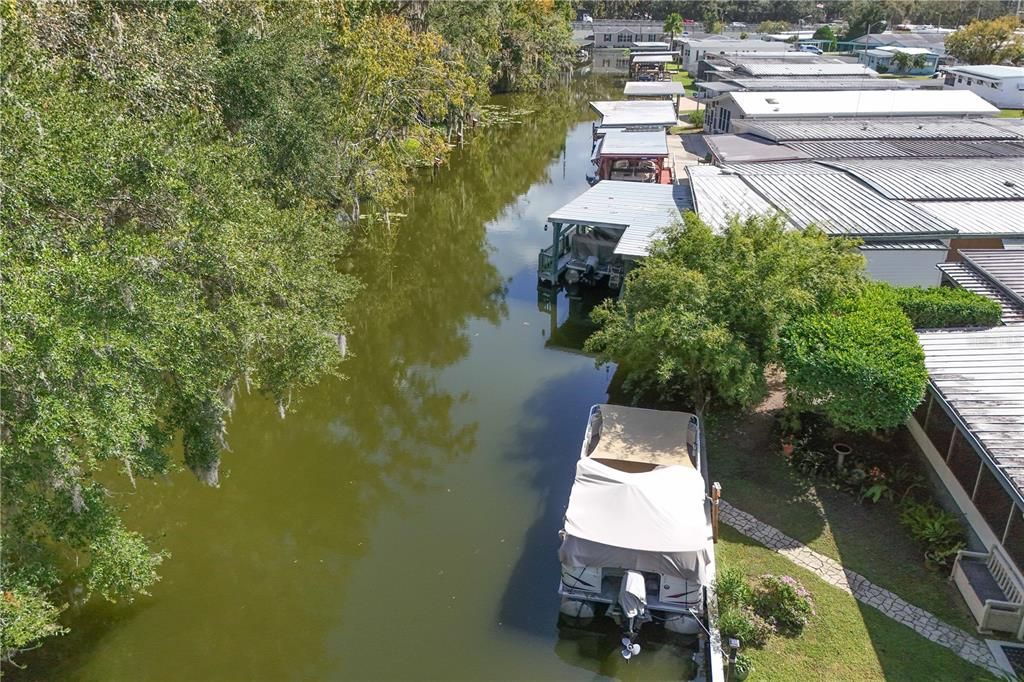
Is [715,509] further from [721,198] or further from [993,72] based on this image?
[993,72]

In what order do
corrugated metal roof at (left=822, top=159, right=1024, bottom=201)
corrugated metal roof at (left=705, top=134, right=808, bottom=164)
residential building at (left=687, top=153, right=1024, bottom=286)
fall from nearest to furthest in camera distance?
residential building at (left=687, top=153, right=1024, bottom=286), corrugated metal roof at (left=822, top=159, right=1024, bottom=201), corrugated metal roof at (left=705, top=134, right=808, bottom=164)

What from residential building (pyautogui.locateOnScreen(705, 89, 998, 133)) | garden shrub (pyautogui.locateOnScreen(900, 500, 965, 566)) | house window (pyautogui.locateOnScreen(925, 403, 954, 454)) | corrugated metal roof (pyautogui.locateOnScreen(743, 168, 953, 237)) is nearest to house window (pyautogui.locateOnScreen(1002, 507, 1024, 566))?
garden shrub (pyautogui.locateOnScreen(900, 500, 965, 566))

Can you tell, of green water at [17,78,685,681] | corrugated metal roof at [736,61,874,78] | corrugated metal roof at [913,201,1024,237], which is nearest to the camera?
green water at [17,78,685,681]

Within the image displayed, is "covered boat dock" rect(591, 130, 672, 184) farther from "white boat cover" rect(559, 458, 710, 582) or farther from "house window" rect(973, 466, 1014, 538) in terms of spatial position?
"white boat cover" rect(559, 458, 710, 582)

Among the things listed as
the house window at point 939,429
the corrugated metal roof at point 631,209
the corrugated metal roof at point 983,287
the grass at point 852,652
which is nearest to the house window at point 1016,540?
the grass at point 852,652

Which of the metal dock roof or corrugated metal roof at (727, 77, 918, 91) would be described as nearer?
the metal dock roof

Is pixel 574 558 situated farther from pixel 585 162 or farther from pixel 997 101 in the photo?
pixel 997 101

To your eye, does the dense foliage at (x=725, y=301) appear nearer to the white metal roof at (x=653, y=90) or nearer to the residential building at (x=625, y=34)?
the white metal roof at (x=653, y=90)
